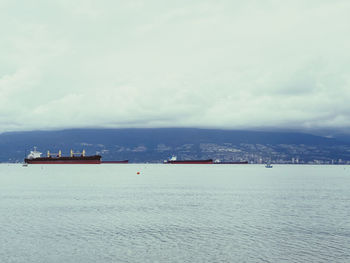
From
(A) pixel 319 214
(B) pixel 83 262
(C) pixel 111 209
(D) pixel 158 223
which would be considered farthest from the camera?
(C) pixel 111 209

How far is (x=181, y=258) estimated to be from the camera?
37.5 meters

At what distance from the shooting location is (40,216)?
208 feet

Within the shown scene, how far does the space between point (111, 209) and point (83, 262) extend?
36552 mm

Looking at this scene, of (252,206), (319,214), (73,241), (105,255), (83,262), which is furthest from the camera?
(252,206)

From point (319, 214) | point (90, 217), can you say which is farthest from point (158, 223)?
point (319, 214)

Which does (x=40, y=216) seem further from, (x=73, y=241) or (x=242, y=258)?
(x=242, y=258)

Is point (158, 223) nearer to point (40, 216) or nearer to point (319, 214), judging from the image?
point (40, 216)

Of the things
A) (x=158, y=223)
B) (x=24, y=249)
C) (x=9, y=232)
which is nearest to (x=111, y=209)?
(x=158, y=223)

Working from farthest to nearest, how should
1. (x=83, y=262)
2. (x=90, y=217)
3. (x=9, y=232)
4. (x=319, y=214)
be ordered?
1. (x=319, y=214)
2. (x=90, y=217)
3. (x=9, y=232)
4. (x=83, y=262)

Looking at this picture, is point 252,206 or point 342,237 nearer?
point 342,237

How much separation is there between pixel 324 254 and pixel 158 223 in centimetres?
2449

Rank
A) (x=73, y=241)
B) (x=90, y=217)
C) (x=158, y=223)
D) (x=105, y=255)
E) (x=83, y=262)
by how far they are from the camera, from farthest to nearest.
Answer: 1. (x=90, y=217)
2. (x=158, y=223)
3. (x=73, y=241)
4. (x=105, y=255)
5. (x=83, y=262)

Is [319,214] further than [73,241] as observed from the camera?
Yes

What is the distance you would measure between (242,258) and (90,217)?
3139 cm
